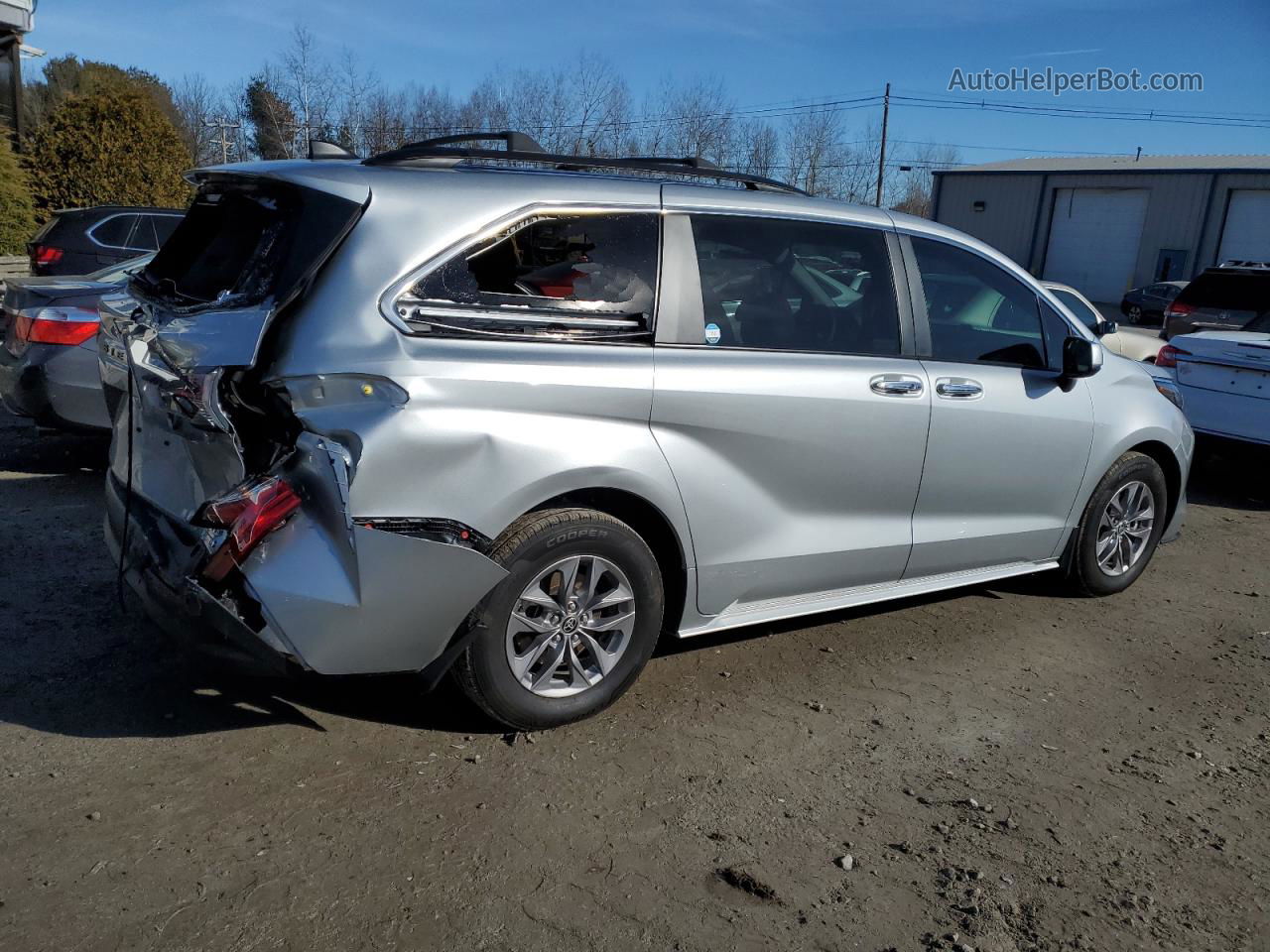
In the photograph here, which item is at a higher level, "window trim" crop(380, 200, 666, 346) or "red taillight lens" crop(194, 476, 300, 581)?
"window trim" crop(380, 200, 666, 346)

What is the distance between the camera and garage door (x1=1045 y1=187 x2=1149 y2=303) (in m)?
42.5

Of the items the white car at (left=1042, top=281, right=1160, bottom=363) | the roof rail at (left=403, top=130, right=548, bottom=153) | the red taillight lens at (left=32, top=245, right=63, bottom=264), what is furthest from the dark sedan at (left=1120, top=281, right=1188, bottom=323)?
the roof rail at (left=403, top=130, right=548, bottom=153)

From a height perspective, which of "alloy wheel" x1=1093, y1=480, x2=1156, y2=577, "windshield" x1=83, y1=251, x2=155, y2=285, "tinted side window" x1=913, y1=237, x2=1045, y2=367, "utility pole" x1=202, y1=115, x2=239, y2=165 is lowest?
"alloy wheel" x1=1093, y1=480, x2=1156, y2=577

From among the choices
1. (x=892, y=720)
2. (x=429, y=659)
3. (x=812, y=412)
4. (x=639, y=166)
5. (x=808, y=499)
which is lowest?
(x=892, y=720)

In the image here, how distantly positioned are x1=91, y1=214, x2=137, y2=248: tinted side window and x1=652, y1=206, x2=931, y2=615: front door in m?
10.3

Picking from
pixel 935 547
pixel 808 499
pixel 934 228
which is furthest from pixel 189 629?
pixel 934 228

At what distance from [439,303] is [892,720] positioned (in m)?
2.32

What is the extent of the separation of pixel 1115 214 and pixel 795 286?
44.4m

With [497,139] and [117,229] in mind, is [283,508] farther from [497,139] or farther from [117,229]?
[117,229]

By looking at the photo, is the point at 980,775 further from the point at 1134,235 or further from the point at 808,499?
the point at 1134,235

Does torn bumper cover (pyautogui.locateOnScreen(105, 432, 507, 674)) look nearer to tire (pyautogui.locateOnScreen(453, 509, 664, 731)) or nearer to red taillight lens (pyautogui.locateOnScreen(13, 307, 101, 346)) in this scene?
tire (pyautogui.locateOnScreen(453, 509, 664, 731))

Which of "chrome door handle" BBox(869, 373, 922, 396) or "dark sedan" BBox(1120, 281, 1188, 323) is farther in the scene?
"dark sedan" BBox(1120, 281, 1188, 323)

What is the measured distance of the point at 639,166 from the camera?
4.36 metres

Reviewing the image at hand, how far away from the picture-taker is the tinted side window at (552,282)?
11.1ft
